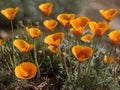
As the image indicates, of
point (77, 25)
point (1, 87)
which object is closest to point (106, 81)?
point (77, 25)

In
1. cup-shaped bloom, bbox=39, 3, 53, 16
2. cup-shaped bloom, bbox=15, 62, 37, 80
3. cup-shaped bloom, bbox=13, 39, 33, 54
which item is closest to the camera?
cup-shaped bloom, bbox=15, 62, 37, 80

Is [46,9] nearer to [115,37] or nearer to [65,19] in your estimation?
[65,19]

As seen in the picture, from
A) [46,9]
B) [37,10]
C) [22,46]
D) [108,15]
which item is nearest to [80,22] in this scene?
[108,15]

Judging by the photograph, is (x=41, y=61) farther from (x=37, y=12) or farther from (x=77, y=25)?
(x=37, y=12)

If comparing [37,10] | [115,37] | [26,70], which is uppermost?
[115,37]

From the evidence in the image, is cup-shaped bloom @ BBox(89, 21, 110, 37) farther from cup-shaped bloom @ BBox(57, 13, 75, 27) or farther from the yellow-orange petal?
cup-shaped bloom @ BBox(57, 13, 75, 27)

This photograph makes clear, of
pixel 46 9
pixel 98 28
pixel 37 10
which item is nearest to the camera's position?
pixel 98 28

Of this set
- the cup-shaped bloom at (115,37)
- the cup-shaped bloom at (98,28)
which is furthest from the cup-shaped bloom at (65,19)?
the cup-shaped bloom at (115,37)

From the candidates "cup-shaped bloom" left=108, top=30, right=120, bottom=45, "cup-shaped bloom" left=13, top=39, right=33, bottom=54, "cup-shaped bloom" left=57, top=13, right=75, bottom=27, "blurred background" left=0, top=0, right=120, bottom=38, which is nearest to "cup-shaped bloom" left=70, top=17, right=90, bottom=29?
"cup-shaped bloom" left=57, top=13, right=75, bottom=27
